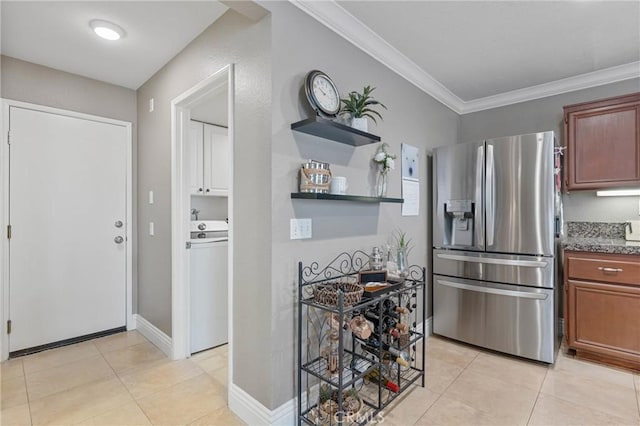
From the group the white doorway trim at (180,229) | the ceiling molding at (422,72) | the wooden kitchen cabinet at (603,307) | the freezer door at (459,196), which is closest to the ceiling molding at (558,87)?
the ceiling molding at (422,72)

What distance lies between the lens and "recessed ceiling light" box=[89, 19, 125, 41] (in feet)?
6.92

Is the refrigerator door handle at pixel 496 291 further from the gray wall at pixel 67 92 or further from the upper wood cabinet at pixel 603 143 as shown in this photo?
the gray wall at pixel 67 92

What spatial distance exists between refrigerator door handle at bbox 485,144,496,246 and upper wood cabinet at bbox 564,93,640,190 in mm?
850

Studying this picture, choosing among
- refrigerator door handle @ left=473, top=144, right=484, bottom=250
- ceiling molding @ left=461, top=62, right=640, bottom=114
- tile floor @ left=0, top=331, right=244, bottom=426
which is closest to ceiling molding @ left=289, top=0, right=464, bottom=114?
ceiling molding @ left=461, top=62, right=640, bottom=114

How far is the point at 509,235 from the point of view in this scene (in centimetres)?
252

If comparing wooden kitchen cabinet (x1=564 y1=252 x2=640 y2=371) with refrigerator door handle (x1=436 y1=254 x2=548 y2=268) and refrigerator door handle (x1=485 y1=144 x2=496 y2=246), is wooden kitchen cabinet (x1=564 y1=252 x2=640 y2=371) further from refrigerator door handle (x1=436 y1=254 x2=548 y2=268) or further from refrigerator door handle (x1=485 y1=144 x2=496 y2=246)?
refrigerator door handle (x1=485 y1=144 x2=496 y2=246)

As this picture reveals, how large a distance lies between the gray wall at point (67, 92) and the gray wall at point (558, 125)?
3.74 meters

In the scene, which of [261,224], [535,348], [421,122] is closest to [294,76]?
[261,224]

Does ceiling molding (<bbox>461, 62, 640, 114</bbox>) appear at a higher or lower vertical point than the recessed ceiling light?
lower

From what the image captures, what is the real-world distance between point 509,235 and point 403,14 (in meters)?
1.85

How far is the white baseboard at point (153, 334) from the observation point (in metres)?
2.57

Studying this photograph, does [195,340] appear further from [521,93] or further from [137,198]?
[521,93]

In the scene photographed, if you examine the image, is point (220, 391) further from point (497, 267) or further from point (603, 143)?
point (603, 143)

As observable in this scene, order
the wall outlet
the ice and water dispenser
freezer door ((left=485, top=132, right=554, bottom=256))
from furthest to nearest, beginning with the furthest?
the ice and water dispenser → freezer door ((left=485, top=132, right=554, bottom=256)) → the wall outlet
